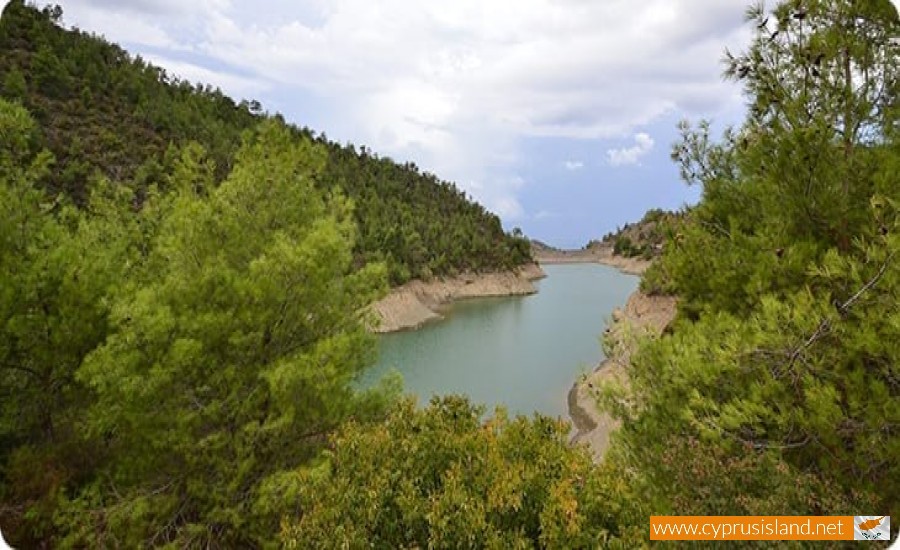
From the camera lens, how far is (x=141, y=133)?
56844mm

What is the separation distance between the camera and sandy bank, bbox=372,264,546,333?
56562mm

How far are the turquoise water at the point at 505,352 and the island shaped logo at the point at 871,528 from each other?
16.8 meters

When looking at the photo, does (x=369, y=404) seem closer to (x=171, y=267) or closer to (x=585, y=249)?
(x=171, y=267)

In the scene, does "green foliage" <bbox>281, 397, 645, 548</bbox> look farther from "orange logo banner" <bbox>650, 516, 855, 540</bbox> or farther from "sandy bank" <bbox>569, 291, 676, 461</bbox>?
"sandy bank" <bbox>569, 291, 676, 461</bbox>

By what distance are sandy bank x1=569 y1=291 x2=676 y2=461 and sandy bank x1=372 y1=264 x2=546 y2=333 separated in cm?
1731

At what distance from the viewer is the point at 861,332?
598cm

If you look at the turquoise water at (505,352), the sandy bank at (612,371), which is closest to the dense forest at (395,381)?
the sandy bank at (612,371)

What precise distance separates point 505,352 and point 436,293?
29739 mm

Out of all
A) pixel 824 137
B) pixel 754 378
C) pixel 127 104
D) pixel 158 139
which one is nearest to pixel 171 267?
pixel 754 378

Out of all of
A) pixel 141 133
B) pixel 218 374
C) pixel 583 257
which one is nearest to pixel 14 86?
pixel 141 133

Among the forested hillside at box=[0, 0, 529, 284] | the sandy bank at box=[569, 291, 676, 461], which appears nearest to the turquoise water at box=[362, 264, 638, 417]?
the sandy bank at box=[569, 291, 676, 461]

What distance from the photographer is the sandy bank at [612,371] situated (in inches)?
349

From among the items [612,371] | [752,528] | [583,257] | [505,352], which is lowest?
[505,352]

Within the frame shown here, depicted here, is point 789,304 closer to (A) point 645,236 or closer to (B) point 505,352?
(B) point 505,352
